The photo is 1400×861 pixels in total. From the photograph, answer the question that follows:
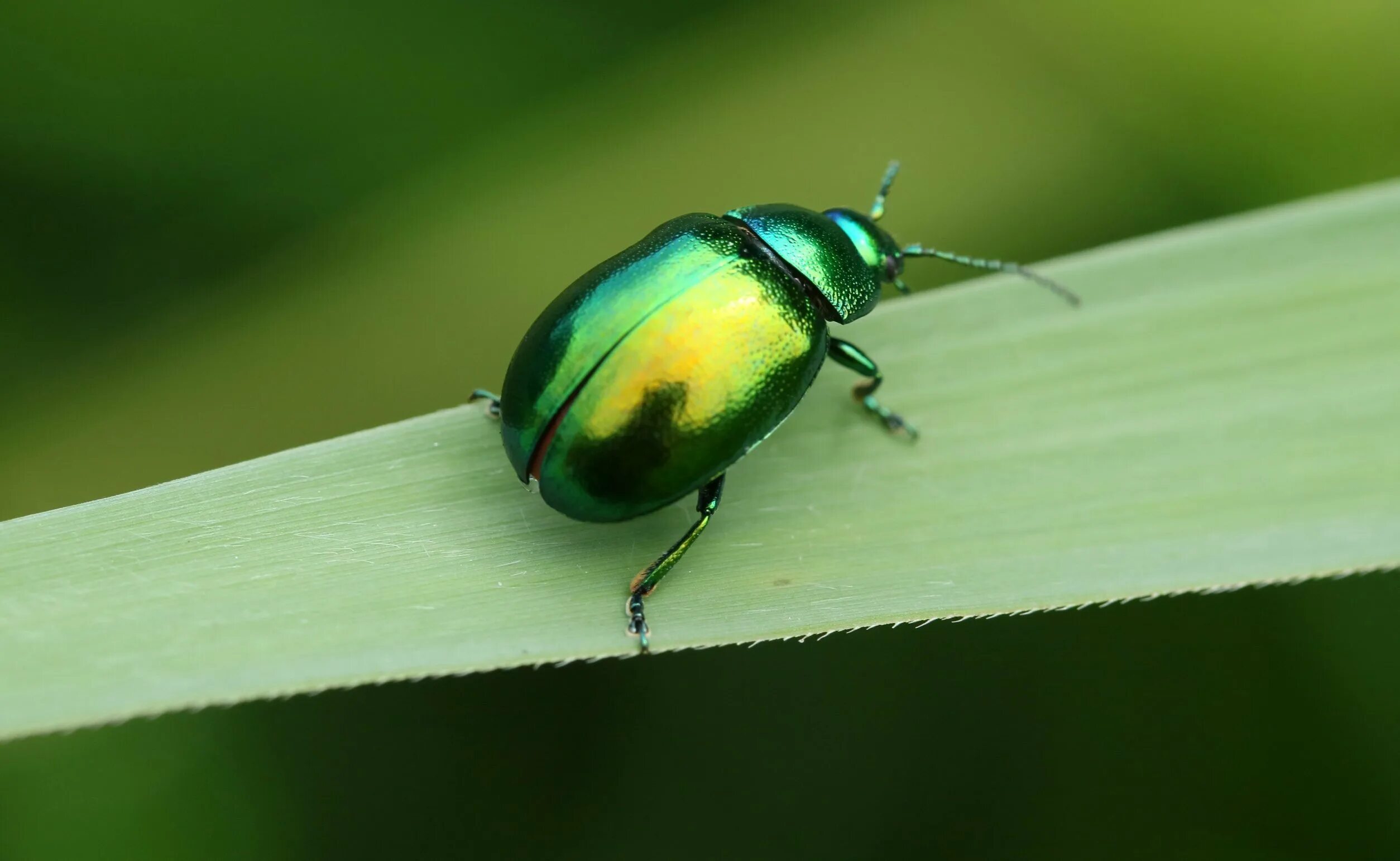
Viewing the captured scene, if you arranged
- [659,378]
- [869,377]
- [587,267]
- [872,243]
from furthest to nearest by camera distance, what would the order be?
[587,267], [872,243], [869,377], [659,378]

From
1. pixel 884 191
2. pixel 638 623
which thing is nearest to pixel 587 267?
pixel 884 191

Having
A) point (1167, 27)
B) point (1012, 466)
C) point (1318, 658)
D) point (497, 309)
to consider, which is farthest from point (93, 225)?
point (1318, 658)

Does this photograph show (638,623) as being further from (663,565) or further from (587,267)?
(587,267)

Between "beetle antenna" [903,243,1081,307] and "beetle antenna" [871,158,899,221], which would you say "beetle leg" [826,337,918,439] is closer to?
"beetle antenna" [903,243,1081,307]

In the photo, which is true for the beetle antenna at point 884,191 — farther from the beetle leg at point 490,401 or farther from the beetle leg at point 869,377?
the beetle leg at point 490,401

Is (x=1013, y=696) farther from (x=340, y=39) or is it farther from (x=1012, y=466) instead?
(x=340, y=39)

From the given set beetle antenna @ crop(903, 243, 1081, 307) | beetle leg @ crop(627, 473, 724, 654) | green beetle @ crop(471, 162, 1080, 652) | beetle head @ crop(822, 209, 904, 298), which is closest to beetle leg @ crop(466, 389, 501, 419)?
green beetle @ crop(471, 162, 1080, 652)
